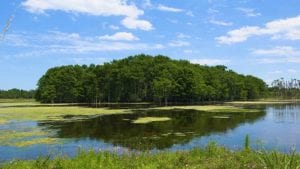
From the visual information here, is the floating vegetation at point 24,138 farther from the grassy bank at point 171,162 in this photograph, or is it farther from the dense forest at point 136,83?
the dense forest at point 136,83

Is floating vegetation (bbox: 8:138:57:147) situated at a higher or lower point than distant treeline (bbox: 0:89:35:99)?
lower

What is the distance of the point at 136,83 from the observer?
109 meters

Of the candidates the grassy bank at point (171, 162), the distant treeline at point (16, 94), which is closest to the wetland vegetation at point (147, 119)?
the grassy bank at point (171, 162)

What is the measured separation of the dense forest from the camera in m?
102

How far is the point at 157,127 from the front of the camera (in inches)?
1244

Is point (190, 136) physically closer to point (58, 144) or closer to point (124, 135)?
point (124, 135)

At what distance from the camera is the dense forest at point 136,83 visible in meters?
102

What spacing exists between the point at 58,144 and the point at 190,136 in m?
8.65

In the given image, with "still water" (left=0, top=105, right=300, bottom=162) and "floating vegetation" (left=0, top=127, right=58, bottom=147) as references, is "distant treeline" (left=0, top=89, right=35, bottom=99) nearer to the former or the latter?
"still water" (left=0, top=105, right=300, bottom=162)

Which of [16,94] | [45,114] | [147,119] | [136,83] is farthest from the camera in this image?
[16,94]

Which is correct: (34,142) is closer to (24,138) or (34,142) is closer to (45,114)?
(24,138)

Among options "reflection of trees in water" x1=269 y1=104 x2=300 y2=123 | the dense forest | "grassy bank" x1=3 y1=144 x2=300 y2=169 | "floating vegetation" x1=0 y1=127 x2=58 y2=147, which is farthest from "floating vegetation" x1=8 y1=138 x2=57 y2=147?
the dense forest

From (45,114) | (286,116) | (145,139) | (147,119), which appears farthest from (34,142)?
(286,116)

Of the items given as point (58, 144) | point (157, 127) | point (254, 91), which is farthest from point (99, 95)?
point (58, 144)
